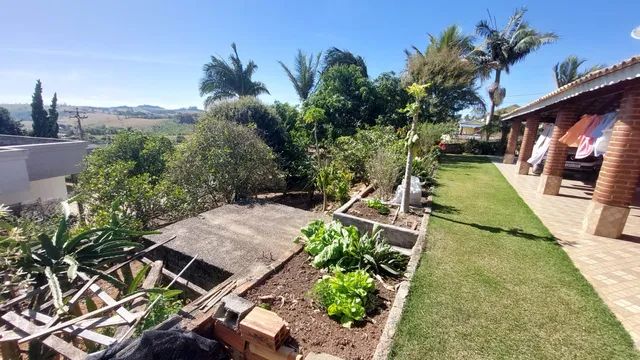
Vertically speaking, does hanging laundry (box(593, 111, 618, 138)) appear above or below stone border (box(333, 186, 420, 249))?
above

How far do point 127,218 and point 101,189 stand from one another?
1161mm

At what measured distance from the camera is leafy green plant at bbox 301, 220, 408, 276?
4.35 m

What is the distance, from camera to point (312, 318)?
3.39 metres

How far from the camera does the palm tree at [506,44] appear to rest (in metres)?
22.9

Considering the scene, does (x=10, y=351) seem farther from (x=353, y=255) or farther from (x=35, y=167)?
(x=35, y=167)

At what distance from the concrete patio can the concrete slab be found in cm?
463

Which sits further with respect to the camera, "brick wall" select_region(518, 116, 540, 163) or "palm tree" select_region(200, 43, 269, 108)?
"palm tree" select_region(200, 43, 269, 108)

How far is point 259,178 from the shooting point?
9258mm

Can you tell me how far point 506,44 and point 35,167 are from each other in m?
30.8

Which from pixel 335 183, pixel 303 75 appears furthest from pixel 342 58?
pixel 335 183

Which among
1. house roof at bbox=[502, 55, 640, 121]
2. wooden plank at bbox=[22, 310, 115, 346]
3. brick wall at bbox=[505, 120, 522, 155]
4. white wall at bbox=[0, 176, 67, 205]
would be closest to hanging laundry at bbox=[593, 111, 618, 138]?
house roof at bbox=[502, 55, 640, 121]

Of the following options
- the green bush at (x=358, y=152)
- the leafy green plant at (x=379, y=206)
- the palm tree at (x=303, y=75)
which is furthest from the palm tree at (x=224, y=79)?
the leafy green plant at (x=379, y=206)

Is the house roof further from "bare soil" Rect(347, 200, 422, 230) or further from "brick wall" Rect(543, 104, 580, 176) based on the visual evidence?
"bare soil" Rect(347, 200, 422, 230)

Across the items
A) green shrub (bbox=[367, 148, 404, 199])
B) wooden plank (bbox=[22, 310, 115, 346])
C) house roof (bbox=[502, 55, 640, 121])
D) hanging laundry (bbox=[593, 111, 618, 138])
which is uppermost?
house roof (bbox=[502, 55, 640, 121])
